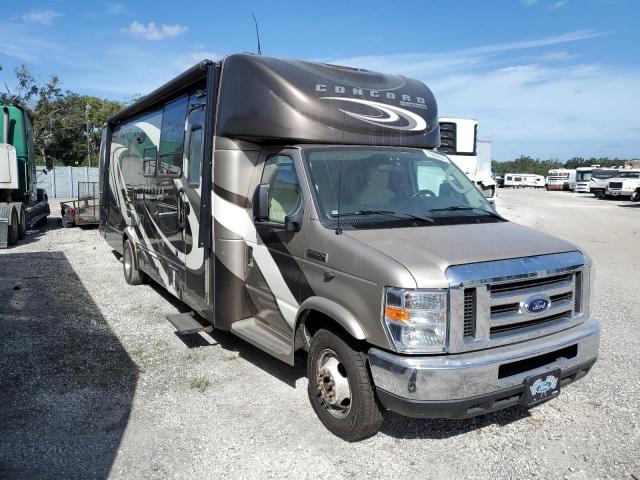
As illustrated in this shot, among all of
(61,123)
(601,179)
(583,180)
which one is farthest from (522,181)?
(61,123)

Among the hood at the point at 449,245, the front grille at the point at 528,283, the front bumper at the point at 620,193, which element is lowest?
the front grille at the point at 528,283

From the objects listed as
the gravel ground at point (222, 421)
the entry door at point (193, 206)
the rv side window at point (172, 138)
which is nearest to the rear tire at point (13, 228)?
the gravel ground at point (222, 421)

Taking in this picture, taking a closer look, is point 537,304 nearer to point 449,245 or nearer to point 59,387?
point 449,245

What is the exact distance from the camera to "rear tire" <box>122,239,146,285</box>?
8695 millimetres

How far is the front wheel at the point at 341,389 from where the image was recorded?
12.2 ft

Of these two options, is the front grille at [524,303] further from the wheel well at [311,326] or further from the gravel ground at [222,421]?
the wheel well at [311,326]

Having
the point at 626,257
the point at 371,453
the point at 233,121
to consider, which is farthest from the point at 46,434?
the point at 626,257

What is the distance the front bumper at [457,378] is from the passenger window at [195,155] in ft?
9.78

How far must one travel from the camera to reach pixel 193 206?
18.7 feet

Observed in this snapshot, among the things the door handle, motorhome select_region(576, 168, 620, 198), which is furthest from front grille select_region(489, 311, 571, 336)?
motorhome select_region(576, 168, 620, 198)

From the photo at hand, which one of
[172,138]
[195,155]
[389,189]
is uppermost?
[172,138]

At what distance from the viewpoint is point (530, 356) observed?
3576 millimetres

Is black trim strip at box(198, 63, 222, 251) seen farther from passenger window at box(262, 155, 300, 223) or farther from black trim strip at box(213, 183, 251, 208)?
passenger window at box(262, 155, 300, 223)

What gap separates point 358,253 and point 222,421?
1819mm
